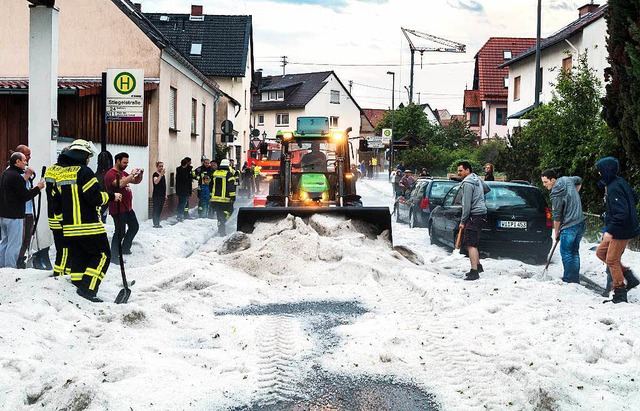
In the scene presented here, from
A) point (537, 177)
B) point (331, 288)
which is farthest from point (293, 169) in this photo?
point (537, 177)

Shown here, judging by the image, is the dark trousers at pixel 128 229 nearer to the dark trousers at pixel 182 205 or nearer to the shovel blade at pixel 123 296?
the shovel blade at pixel 123 296

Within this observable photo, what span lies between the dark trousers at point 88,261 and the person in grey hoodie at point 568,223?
6140 mm

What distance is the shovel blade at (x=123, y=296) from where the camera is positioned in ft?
28.9

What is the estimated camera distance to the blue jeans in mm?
10688

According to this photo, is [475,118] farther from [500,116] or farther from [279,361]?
[279,361]

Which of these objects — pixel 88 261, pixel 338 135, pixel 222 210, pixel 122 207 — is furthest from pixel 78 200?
pixel 222 210

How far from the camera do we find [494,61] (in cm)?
6431

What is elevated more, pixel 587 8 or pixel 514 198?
pixel 587 8

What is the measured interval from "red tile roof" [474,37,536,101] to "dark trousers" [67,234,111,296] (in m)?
57.2

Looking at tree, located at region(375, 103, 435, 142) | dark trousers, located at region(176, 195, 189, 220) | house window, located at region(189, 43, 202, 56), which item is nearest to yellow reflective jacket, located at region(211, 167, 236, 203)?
dark trousers, located at region(176, 195, 189, 220)

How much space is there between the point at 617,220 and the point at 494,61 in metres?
57.5

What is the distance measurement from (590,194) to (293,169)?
7.12m

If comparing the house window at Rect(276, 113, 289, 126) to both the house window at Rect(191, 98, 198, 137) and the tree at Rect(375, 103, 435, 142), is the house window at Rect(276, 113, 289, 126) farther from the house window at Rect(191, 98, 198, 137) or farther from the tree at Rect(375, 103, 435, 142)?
the house window at Rect(191, 98, 198, 137)

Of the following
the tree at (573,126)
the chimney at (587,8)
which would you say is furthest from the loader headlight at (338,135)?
the chimney at (587,8)
